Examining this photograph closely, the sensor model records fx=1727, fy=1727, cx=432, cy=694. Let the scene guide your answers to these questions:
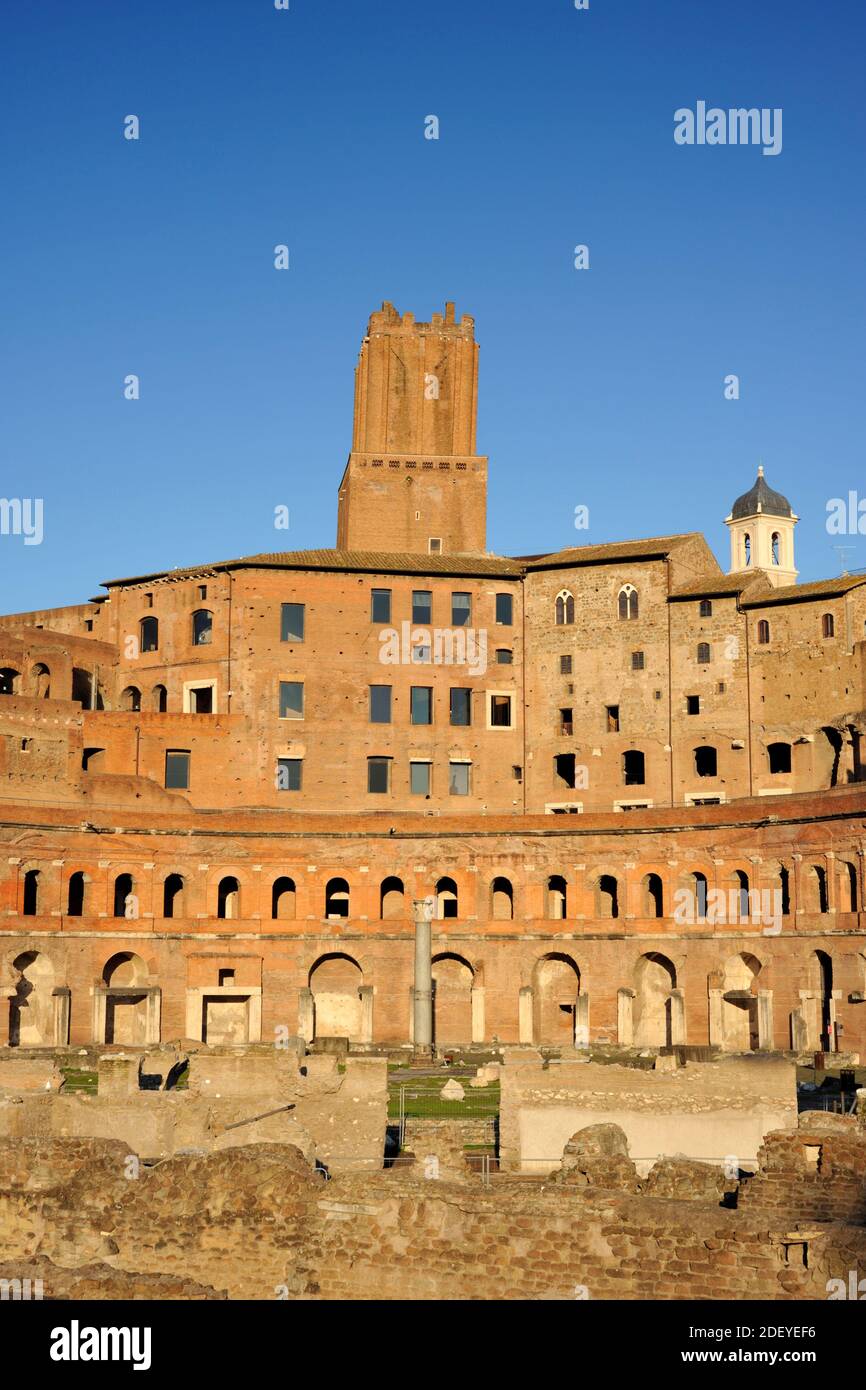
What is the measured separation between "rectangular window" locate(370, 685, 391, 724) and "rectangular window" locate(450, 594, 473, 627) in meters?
4.04

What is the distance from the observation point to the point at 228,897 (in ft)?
209

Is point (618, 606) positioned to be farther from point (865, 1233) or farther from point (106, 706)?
point (865, 1233)

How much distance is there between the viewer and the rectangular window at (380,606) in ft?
226

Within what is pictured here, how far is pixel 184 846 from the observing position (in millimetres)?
62188

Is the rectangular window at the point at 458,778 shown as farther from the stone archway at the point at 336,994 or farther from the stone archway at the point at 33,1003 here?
the stone archway at the point at 33,1003

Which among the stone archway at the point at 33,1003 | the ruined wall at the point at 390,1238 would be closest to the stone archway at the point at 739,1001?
the stone archway at the point at 33,1003

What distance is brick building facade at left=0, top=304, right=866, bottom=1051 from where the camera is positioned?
58.6 m

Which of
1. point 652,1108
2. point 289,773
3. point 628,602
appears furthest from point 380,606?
point 652,1108


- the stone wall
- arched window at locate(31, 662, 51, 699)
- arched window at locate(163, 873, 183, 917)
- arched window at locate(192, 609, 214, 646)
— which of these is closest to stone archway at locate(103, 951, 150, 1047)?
arched window at locate(163, 873, 183, 917)

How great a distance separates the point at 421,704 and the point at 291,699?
17.1 ft

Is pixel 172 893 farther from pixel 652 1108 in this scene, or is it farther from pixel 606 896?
pixel 652 1108

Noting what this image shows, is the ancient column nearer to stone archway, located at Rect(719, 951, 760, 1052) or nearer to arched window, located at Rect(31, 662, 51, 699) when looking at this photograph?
stone archway, located at Rect(719, 951, 760, 1052)

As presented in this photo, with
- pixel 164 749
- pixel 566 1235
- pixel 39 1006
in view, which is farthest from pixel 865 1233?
pixel 164 749

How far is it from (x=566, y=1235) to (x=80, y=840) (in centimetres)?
4504
